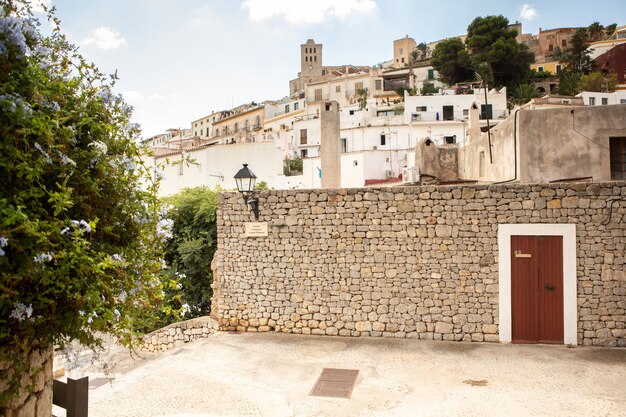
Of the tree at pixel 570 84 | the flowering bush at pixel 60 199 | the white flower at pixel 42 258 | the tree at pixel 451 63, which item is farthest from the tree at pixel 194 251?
the tree at pixel 451 63

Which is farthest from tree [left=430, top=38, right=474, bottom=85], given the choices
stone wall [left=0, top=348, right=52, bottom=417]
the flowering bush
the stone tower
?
stone wall [left=0, top=348, right=52, bottom=417]

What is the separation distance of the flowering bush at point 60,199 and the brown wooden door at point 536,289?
8004mm

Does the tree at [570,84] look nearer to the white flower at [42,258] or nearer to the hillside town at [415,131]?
the hillside town at [415,131]

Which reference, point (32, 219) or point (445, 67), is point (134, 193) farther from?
point (445, 67)

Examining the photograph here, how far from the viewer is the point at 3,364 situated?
2.52 metres

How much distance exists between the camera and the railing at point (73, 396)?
325cm

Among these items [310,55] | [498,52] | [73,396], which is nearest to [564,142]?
[73,396]

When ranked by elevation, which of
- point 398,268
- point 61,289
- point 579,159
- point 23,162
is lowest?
point 398,268

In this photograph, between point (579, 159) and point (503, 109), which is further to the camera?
point (503, 109)

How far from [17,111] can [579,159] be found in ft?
37.5

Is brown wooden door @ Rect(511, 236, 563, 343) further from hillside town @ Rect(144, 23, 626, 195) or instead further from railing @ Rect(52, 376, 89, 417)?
railing @ Rect(52, 376, 89, 417)

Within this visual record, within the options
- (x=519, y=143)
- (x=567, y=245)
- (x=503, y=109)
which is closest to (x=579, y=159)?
(x=519, y=143)

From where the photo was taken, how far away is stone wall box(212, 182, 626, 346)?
29.1 ft

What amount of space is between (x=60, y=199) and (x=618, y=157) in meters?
12.1
